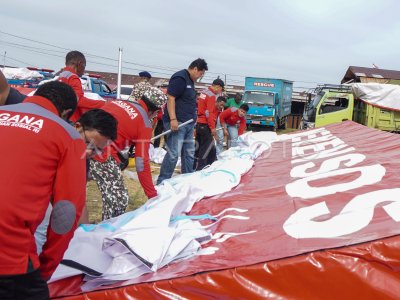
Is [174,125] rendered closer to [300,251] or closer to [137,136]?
[137,136]

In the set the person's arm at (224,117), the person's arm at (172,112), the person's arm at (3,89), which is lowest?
the person's arm at (224,117)

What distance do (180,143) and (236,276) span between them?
338 centimetres

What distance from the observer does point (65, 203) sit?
1.77m

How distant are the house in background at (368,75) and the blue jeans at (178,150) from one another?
492 inches

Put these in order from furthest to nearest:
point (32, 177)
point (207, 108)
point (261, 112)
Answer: point (261, 112) < point (207, 108) < point (32, 177)

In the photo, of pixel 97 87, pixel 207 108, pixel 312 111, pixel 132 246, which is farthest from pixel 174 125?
pixel 97 87

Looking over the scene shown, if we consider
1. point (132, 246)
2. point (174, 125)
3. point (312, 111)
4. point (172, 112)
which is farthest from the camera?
point (312, 111)

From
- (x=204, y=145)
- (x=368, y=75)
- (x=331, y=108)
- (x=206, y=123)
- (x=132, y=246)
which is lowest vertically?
(x=204, y=145)

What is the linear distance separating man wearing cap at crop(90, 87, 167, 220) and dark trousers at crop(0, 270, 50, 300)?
1.80 meters

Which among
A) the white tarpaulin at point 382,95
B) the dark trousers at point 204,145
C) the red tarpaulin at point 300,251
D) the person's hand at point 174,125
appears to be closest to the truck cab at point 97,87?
the dark trousers at point 204,145

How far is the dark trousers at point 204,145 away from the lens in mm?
7281

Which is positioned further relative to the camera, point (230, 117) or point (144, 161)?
point (230, 117)

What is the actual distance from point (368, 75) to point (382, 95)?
5349 mm

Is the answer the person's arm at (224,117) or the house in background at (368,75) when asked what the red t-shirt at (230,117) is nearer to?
the person's arm at (224,117)
